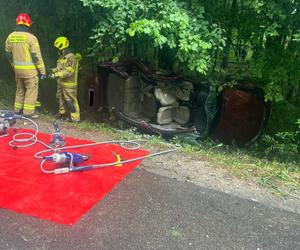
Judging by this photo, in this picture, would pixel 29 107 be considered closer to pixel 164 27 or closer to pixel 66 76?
pixel 66 76

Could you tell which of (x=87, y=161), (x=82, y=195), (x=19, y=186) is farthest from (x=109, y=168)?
(x=19, y=186)

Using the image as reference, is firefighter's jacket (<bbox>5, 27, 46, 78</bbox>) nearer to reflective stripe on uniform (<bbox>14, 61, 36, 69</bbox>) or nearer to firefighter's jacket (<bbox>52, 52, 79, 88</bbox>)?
reflective stripe on uniform (<bbox>14, 61, 36, 69</bbox>)

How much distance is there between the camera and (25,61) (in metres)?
6.69

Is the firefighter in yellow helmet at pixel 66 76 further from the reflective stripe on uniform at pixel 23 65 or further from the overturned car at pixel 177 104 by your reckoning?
the overturned car at pixel 177 104

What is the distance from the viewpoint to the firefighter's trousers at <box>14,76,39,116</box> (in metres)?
6.86

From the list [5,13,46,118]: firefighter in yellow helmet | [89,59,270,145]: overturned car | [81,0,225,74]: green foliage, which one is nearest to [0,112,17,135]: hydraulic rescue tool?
[5,13,46,118]: firefighter in yellow helmet

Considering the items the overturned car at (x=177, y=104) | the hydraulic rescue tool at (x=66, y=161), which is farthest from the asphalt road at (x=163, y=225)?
the overturned car at (x=177, y=104)

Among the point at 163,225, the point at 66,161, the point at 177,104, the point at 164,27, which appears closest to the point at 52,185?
the point at 66,161

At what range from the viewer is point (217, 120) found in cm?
735

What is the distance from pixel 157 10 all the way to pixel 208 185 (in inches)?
118

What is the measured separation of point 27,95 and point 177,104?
2.97 m

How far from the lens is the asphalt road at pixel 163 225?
3.03 meters

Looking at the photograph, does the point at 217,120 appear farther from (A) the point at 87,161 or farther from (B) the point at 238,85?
(A) the point at 87,161

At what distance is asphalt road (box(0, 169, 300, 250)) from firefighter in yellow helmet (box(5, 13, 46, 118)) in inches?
147
